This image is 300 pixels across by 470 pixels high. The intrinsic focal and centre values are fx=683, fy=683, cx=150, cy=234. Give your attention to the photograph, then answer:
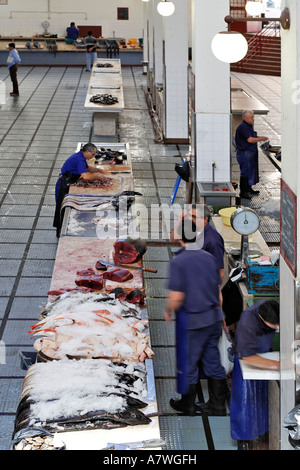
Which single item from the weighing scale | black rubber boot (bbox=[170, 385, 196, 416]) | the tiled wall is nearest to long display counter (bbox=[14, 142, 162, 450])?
black rubber boot (bbox=[170, 385, 196, 416])

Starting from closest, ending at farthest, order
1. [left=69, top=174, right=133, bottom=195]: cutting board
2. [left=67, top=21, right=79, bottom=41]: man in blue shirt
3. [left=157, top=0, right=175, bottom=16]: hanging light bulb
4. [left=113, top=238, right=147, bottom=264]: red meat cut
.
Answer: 1. [left=113, top=238, right=147, bottom=264]: red meat cut
2. [left=69, top=174, right=133, bottom=195]: cutting board
3. [left=157, top=0, right=175, bottom=16]: hanging light bulb
4. [left=67, top=21, right=79, bottom=41]: man in blue shirt

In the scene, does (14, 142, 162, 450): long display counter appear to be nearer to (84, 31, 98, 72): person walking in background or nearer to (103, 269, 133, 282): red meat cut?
(103, 269, 133, 282): red meat cut

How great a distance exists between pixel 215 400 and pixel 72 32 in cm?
2583

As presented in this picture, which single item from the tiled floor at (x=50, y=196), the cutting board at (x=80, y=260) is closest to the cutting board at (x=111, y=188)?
the tiled floor at (x=50, y=196)

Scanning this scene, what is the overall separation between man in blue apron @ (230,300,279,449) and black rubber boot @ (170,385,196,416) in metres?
0.47

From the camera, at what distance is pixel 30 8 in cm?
3061

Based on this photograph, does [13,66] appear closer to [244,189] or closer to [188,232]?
[244,189]

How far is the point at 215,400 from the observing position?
18.5ft

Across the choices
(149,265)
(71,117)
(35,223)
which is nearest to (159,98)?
(71,117)

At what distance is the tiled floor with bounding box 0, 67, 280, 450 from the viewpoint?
19.4 ft

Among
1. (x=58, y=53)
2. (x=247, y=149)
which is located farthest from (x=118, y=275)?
(x=58, y=53)

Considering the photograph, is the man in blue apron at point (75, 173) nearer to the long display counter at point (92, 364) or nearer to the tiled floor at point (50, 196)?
the tiled floor at point (50, 196)

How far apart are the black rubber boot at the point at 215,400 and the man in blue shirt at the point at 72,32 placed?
25.7 m

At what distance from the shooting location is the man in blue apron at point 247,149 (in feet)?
35.2
